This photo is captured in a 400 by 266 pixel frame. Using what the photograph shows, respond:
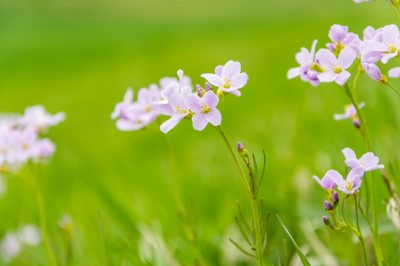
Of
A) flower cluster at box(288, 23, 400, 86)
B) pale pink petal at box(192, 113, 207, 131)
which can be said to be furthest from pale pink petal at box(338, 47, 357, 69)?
pale pink petal at box(192, 113, 207, 131)

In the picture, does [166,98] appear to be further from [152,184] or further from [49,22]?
[49,22]

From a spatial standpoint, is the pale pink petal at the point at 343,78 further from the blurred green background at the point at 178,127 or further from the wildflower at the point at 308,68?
the blurred green background at the point at 178,127

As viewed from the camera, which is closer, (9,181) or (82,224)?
(82,224)

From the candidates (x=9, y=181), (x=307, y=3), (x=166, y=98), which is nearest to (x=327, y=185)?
(x=166, y=98)

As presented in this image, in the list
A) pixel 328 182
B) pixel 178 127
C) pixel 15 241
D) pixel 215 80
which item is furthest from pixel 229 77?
pixel 178 127

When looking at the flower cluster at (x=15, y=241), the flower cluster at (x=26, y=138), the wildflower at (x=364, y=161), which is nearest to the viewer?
the wildflower at (x=364, y=161)

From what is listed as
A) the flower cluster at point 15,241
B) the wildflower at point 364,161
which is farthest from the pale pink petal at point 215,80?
the flower cluster at point 15,241
